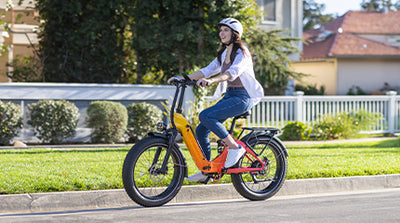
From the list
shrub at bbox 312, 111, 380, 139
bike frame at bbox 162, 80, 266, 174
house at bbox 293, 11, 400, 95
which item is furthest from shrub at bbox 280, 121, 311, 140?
house at bbox 293, 11, 400, 95

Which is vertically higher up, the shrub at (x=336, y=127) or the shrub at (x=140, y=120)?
the shrub at (x=140, y=120)

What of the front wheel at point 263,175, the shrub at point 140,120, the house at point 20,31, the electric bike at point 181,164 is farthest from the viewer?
the house at point 20,31

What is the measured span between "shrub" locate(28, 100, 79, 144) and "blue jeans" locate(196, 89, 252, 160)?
710 cm

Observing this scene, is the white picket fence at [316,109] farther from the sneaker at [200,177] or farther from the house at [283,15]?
the house at [283,15]

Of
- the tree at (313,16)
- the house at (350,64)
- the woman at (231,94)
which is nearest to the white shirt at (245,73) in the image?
the woman at (231,94)

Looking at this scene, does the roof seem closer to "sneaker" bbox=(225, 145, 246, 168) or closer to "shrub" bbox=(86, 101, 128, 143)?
"shrub" bbox=(86, 101, 128, 143)

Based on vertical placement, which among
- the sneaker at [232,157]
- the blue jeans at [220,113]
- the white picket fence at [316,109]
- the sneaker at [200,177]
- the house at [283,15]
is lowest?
the white picket fence at [316,109]

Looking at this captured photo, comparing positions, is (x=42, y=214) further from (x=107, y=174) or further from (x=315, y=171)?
(x=315, y=171)

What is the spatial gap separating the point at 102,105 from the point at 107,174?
587 cm

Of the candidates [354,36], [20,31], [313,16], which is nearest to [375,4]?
[313,16]

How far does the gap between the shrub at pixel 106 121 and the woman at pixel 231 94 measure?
23.0ft

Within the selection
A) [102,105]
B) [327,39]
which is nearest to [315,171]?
[102,105]

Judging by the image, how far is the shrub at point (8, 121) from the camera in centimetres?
1307

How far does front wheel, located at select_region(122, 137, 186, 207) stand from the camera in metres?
6.50
